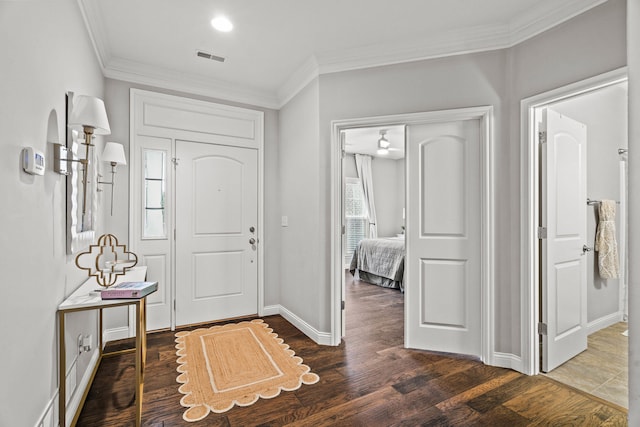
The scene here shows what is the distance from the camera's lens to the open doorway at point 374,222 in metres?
4.64

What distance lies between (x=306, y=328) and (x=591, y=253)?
9.75 feet

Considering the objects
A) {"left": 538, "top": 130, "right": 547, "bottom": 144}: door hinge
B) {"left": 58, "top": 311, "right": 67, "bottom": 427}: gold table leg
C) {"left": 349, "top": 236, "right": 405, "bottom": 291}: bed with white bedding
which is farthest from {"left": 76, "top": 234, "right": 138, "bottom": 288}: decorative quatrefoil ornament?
{"left": 349, "top": 236, "right": 405, "bottom": 291}: bed with white bedding

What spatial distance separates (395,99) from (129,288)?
2479mm

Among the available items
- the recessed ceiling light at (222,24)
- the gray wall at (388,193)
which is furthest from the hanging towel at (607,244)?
the gray wall at (388,193)

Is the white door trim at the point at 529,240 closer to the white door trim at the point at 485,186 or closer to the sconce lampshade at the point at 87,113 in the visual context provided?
the white door trim at the point at 485,186

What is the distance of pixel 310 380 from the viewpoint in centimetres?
237

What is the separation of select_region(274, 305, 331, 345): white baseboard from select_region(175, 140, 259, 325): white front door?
1.19 feet

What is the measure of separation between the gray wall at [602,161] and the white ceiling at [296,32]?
1406 millimetres

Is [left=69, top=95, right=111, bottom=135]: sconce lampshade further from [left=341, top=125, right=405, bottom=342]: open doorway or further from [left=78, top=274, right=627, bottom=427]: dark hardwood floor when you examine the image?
[left=341, top=125, right=405, bottom=342]: open doorway

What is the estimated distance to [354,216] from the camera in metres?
7.68

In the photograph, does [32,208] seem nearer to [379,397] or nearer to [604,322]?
[379,397]

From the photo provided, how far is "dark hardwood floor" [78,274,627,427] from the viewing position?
1918mm

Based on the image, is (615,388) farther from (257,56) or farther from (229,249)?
(257,56)

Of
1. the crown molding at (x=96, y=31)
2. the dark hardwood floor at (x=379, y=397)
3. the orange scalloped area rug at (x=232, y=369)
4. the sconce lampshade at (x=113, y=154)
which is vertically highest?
the crown molding at (x=96, y=31)
